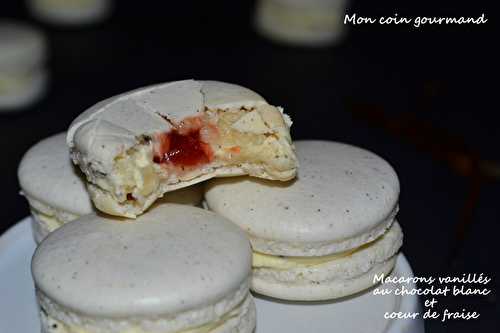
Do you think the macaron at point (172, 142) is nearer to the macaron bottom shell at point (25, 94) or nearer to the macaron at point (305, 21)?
the macaron bottom shell at point (25, 94)

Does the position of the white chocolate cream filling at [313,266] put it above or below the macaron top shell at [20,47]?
below

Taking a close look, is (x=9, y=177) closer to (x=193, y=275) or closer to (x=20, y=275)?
(x=20, y=275)

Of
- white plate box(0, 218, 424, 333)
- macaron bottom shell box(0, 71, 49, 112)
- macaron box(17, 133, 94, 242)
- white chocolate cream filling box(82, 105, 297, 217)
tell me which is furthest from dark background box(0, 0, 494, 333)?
white chocolate cream filling box(82, 105, 297, 217)

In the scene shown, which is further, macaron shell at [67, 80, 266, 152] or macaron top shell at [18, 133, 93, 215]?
macaron top shell at [18, 133, 93, 215]

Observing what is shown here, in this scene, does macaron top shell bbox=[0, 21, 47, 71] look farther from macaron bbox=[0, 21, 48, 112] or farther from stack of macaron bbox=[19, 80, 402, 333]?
stack of macaron bbox=[19, 80, 402, 333]

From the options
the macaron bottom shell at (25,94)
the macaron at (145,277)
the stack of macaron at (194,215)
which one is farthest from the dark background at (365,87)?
the macaron at (145,277)
